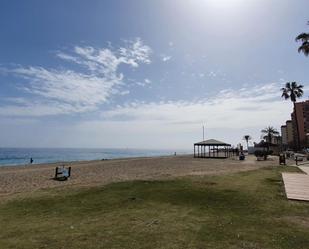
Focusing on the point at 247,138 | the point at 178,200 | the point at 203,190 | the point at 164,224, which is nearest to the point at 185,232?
the point at 164,224

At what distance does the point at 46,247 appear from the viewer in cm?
473

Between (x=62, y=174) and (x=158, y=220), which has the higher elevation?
(x=62, y=174)

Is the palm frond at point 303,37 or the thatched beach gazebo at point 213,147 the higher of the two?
the palm frond at point 303,37

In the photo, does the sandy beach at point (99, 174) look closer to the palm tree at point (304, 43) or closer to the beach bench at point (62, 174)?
the beach bench at point (62, 174)

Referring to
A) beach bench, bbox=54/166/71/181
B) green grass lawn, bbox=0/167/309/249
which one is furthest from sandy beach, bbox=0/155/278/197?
green grass lawn, bbox=0/167/309/249

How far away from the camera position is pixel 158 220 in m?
6.30

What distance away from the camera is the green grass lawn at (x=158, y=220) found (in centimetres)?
492

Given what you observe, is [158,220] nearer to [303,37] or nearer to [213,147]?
[303,37]

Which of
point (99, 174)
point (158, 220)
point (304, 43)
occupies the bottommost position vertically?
point (158, 220)

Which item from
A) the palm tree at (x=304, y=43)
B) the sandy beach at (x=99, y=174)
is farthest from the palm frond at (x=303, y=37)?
the sandy beach at (x=99, y=174)

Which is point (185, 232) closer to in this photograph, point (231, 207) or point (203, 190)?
point (231, 207)

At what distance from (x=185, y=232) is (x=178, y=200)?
10.1 feet

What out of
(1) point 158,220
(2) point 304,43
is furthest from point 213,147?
(1) point 158,220

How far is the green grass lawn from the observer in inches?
194
